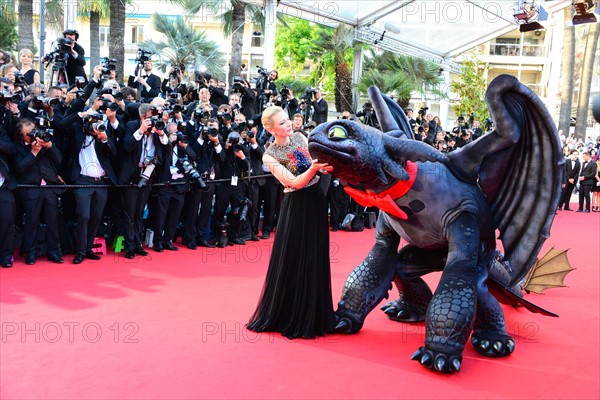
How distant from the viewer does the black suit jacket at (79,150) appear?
258 inches

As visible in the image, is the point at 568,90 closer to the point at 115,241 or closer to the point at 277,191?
the point at 277,191

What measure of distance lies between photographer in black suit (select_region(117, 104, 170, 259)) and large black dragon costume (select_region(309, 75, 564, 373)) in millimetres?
2899

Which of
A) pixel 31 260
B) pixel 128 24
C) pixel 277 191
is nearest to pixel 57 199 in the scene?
pixel 31 260

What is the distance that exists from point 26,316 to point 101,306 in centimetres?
54

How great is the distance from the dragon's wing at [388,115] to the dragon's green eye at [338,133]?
59cm

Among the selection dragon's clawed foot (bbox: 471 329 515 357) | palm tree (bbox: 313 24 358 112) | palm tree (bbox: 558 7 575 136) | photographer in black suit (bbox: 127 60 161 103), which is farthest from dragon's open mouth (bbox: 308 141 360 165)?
palm tree (bbox: 558 7 575 136)

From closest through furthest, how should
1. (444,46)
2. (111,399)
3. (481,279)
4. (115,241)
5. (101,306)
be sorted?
(111,399), (481,279), (101,306), (115,241), (444,46)

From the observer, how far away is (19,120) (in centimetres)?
618

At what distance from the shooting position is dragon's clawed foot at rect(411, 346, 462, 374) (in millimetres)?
3836

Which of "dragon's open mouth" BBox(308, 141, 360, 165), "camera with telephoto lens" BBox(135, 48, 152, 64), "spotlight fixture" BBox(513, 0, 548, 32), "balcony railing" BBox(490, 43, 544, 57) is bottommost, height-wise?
"dragon's open mouth" BBox(308, 141, 360, 165)

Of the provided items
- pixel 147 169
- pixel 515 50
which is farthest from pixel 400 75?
pixel 515 50

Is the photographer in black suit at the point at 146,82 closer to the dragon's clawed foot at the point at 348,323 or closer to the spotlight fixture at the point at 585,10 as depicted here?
the dragon's clawed foot at the point at 348,323

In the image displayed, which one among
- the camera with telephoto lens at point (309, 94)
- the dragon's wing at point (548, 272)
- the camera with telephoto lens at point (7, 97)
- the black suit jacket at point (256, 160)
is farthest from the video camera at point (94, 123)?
the camera with telephoto lens at point (309, 94)

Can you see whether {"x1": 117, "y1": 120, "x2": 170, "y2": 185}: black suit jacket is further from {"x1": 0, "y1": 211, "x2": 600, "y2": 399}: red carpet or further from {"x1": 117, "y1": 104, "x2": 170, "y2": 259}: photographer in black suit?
{"x1": 0, "y1": 211, "x2": 600, "y2": 399}: red carpet
